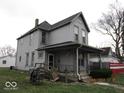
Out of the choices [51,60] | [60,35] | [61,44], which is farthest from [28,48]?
[61,44]

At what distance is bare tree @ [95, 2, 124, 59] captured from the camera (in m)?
28.3

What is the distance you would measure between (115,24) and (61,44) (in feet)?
57.8

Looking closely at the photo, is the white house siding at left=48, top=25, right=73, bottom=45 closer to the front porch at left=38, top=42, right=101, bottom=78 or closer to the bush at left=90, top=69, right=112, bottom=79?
the front porch at left=38, top=42, right=101, bottom=78

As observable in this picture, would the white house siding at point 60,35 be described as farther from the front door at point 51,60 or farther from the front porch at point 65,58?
the front door at point 51,60

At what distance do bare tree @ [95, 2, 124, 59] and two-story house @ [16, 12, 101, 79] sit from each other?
1151 cm

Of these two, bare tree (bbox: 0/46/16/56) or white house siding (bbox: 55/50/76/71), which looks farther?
bare tree (bbox: 0/46/16/56)

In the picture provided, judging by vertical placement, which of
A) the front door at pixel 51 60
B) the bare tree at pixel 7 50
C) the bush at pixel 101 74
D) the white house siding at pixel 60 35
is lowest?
the bush at pixel 101 74

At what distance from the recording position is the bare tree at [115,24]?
92.7 feet

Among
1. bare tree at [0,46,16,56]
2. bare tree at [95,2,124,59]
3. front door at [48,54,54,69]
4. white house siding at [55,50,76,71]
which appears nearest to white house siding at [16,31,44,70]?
front door at [48,54,54,69]

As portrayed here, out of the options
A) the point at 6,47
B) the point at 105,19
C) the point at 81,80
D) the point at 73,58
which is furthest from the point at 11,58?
the point at 6,47

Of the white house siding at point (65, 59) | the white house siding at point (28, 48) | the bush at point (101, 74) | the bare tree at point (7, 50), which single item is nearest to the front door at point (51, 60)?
the white house siding at point (65, 59)

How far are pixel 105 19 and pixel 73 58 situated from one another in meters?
19.0

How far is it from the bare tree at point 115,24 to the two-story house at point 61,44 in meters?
11.5

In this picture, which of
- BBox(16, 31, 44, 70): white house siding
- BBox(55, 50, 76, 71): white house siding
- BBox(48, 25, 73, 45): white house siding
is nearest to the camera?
BBox(55, 50, 76, 71): white house siding
